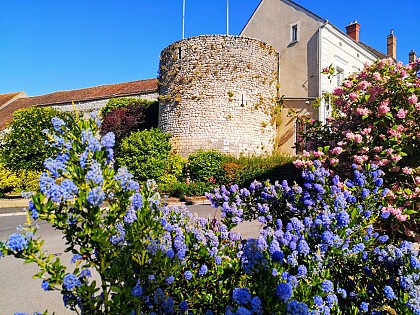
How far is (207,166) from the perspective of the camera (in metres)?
15.8

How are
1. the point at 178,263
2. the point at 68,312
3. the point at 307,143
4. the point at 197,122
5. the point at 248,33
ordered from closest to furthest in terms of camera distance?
the point at 178,263 < the point at 68,312 < the point at 307,143 < the point at 197,122 < the point at 248,33

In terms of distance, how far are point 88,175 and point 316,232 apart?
59.0 inches

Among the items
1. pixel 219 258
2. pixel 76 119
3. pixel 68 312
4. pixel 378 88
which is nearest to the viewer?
pixel 76 119

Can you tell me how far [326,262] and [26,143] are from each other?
16556 millimetres

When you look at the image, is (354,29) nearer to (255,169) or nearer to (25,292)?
(255,169)

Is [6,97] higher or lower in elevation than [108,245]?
higher

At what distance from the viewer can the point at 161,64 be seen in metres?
18.9

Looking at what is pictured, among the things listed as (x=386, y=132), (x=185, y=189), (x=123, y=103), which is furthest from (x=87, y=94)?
(x=386, y=132)

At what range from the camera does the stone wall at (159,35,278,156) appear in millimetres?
17047

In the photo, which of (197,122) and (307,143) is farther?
(197,122)

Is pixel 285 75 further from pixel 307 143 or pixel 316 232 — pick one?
pixel 316 232

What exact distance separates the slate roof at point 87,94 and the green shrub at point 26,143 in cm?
454

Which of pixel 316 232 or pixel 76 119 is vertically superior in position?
pixel 76 119

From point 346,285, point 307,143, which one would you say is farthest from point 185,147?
point 346,285
